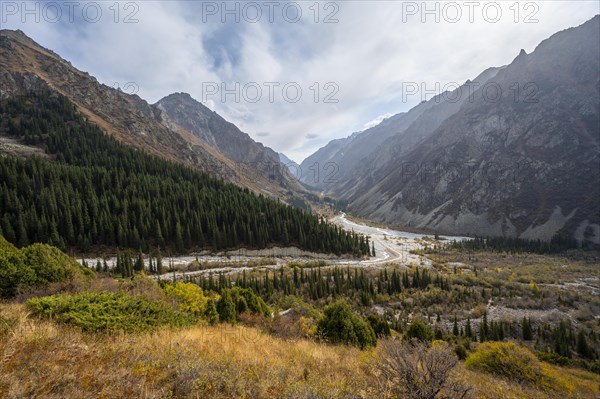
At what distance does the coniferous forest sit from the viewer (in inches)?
2448

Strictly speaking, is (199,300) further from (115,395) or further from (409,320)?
(409,320)

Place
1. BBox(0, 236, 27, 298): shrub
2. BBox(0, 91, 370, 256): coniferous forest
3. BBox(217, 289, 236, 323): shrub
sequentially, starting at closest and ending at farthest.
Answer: BBox(0, 236, 27, 298): shrub, BBox(217, 289, 236, 323): shrub, BBox(0, 91, 370, 256): coniferous forest

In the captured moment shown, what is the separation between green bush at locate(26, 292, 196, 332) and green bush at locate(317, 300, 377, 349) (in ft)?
27.6

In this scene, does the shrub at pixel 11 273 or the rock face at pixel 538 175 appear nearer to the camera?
the shrub at pixel 11 273

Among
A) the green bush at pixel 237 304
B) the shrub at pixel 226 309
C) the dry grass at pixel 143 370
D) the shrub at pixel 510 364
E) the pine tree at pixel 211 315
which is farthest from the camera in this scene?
the green bush at pixel 237 304

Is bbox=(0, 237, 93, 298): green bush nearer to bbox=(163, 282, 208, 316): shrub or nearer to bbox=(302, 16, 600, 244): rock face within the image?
bbox=(163, 282, 208, 316): shrub

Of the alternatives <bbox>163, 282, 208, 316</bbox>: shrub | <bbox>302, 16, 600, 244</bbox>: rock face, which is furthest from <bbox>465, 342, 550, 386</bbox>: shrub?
<bbox>302, 16, 600, 244</bbox>: rock face

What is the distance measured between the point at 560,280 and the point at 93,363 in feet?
284

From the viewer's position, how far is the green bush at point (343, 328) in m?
15.0

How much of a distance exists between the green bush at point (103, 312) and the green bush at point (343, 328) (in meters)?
8.40

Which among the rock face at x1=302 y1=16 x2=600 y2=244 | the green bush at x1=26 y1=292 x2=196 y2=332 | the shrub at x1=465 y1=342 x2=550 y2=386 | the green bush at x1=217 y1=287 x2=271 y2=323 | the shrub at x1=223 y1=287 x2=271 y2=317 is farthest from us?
the rock face at x1=302 y1=16 x2=600 y2=244

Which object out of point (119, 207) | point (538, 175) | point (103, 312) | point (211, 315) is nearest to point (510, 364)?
point (211, 315)

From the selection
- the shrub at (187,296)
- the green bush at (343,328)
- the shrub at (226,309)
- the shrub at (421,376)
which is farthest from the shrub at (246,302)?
the shrub at (421,376)

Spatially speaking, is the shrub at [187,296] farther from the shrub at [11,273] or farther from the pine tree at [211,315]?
the shrub at [11,273]
